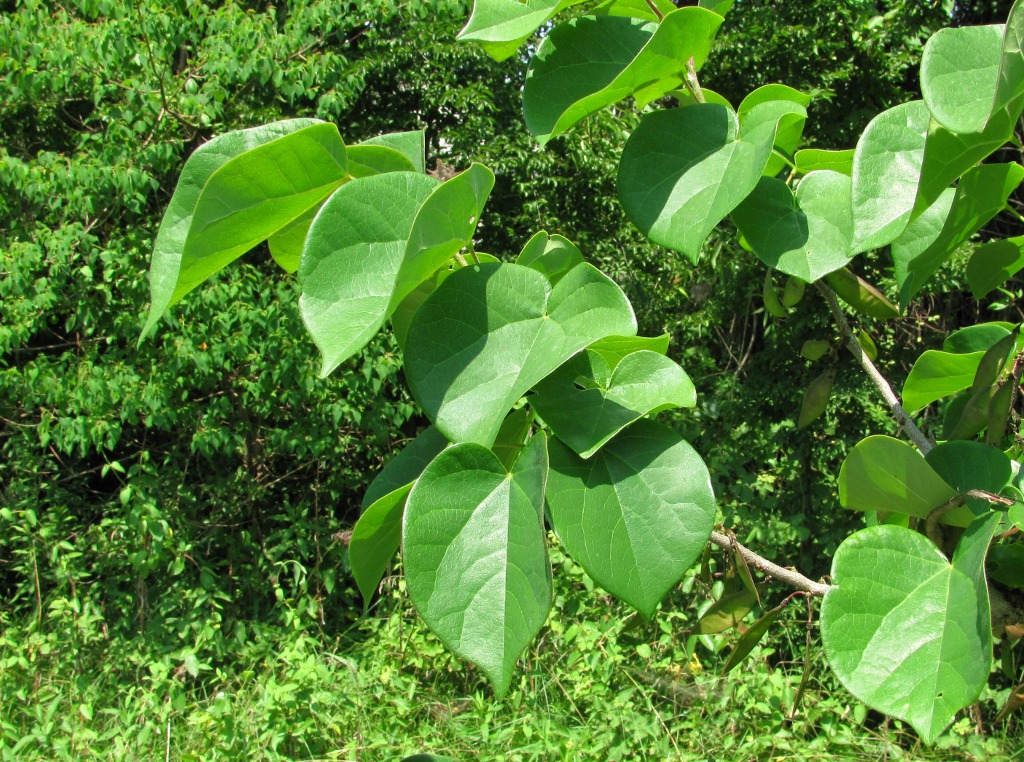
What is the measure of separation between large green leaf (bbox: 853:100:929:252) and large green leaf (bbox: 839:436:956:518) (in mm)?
97

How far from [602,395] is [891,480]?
0.16 meters

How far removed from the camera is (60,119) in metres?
3.96

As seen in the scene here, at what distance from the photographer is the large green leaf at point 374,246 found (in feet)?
1.00

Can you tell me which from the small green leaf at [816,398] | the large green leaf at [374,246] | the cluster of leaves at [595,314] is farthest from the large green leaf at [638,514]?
the small green leaf at [816,398]

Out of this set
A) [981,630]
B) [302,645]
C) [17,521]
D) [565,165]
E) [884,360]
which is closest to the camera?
[981,630]

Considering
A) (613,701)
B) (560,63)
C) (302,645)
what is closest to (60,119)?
(302,645)

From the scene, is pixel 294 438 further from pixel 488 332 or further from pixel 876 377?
pixel 488 332

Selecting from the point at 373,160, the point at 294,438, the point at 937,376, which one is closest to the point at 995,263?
the point at 937,376

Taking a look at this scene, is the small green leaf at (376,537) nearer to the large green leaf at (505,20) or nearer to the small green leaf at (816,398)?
the large green leaf at (505,20)

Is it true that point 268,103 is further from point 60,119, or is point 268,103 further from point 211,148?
point 211,148

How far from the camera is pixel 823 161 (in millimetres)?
468

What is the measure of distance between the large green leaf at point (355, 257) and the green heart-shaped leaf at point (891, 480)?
230 mm

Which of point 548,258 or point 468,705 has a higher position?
point 548,258

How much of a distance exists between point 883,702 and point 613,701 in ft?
7.85
